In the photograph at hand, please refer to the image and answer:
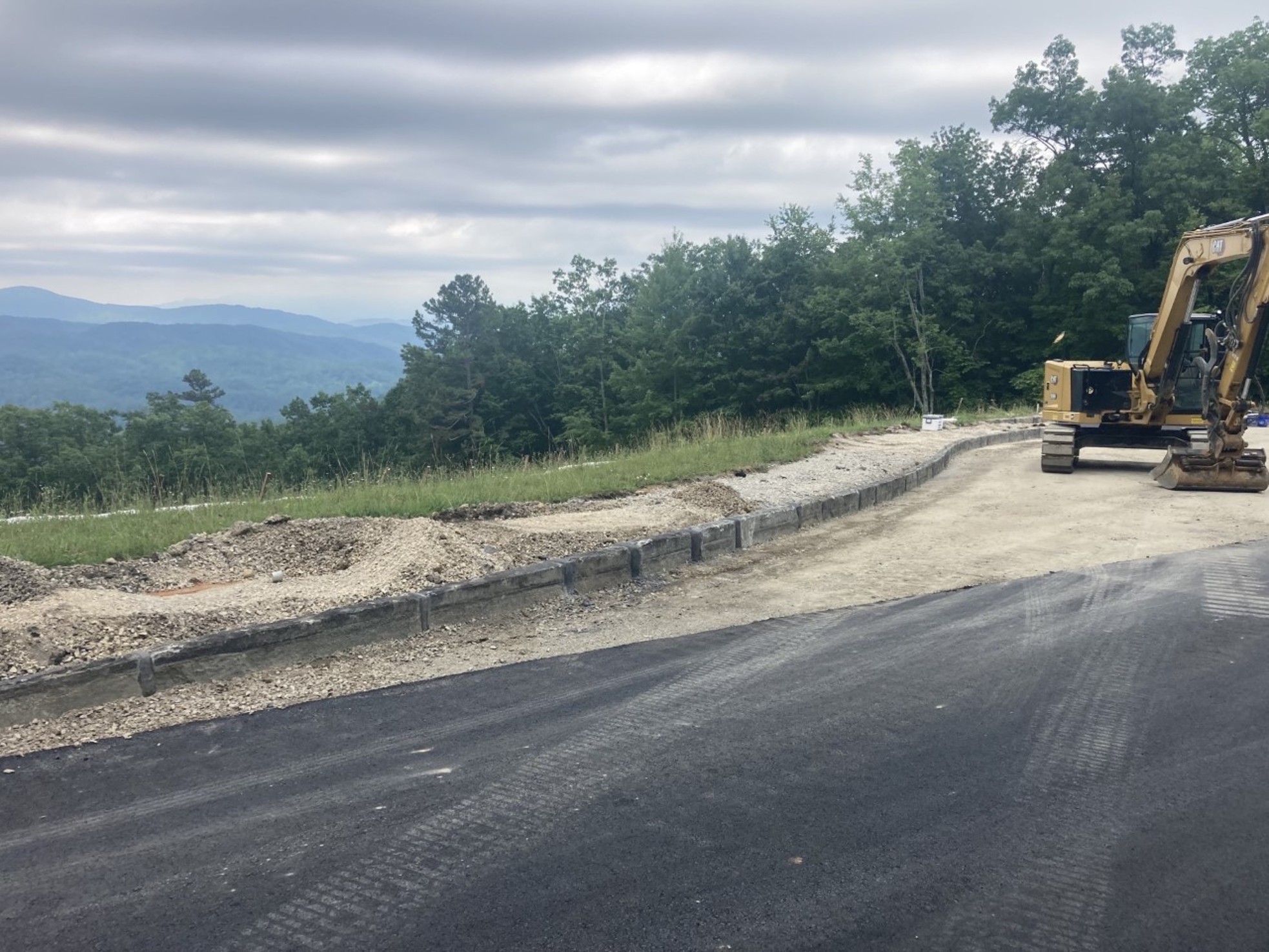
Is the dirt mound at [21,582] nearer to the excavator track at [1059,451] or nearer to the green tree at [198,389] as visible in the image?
the excavator track at [1059,451]

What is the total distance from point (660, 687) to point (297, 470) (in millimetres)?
70072

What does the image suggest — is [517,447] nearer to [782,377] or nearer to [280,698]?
[782,377]

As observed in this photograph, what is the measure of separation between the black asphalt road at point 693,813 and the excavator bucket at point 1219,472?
28.7 feet

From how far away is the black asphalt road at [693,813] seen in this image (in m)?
3.43

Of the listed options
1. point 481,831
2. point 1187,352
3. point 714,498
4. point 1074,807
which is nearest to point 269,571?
point 481,831

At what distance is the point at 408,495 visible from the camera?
11609 mm

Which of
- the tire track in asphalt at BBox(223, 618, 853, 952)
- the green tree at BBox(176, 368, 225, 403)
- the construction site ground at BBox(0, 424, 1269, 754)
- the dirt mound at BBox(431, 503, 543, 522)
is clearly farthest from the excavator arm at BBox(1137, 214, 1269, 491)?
the green tree at BBox(176, 368, 225, 403)

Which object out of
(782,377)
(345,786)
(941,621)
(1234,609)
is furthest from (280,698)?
(782,377)

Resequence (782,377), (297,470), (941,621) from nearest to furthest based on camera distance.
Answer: (941,621) < (782,377) < (297,470)

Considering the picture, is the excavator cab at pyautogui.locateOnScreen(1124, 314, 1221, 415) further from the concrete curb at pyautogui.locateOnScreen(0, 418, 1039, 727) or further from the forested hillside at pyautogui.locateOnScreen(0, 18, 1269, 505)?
the forested hillside at pyautogui.locateOnScreen(0, 18, 1269, 505)

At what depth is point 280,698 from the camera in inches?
230

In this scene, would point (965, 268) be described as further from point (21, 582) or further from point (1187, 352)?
point (21, 582)

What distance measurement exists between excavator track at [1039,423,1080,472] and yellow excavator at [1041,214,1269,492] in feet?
0.06

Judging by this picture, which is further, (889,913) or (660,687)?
(660,687)
